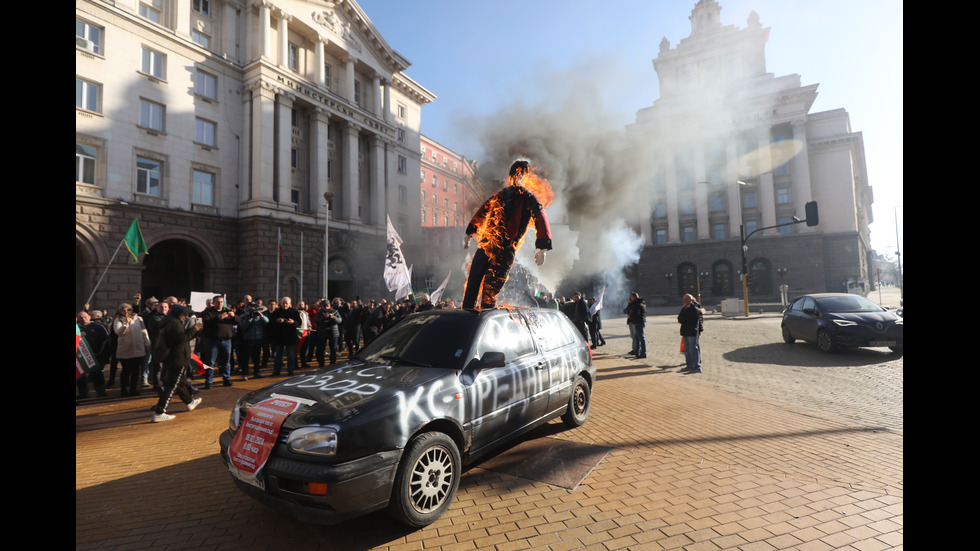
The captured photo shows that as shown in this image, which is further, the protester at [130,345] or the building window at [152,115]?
the building window at [152,115]

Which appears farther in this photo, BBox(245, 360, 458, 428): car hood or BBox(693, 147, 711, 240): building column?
BBox(693, 147, 711, 240): building column

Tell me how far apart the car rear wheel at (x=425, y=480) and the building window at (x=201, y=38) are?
2724 cm

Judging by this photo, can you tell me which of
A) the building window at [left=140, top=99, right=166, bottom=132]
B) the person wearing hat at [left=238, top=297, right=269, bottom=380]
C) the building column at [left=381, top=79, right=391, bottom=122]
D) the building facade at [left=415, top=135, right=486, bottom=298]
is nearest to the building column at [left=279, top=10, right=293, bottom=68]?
the building window at [left=140, top=99, right=166, bottom=132]

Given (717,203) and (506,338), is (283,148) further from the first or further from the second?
(717,203)

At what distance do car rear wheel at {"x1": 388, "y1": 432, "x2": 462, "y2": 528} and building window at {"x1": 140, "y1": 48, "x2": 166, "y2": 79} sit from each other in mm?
25301

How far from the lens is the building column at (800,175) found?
41.0 m

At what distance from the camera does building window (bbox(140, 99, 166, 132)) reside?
19.8 m

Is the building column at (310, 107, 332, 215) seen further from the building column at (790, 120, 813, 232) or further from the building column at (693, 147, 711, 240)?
the building column at (790, 120, 813, 232)

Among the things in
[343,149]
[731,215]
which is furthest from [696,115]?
[343,149]

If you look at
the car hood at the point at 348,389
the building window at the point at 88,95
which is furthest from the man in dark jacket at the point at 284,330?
the building window at the point at 88,95

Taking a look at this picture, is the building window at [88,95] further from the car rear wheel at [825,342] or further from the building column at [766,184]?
the building column at [766,184]

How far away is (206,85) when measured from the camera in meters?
22.2

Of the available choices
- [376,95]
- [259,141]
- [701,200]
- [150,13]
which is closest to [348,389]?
[259,141]

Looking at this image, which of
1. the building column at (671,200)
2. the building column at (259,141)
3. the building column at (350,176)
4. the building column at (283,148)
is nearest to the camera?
the building column at (259,141)
